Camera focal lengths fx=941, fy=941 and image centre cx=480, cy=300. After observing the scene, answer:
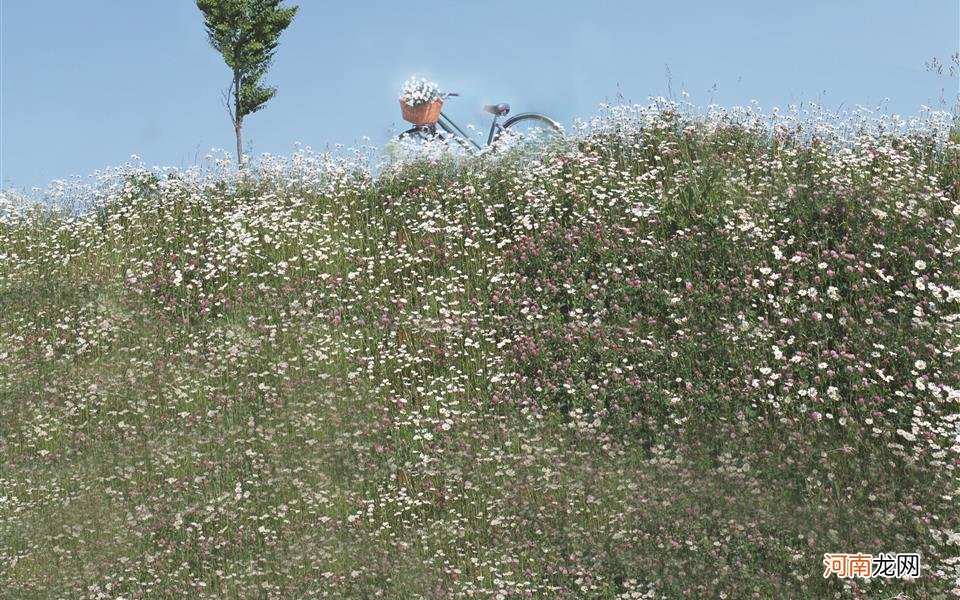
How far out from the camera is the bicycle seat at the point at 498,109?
17.8 meters

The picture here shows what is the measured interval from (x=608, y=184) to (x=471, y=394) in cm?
368

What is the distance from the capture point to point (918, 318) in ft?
28.4

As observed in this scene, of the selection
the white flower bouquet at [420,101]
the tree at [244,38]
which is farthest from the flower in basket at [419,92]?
the tree at [244,38]

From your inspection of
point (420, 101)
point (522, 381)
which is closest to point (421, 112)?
point (420, 101)

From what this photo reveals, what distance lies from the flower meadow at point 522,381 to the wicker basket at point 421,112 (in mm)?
4602

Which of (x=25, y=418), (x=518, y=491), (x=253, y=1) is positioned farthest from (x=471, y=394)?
(x=253, y=1)

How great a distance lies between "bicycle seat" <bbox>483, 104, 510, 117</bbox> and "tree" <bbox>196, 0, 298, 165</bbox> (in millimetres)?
9538

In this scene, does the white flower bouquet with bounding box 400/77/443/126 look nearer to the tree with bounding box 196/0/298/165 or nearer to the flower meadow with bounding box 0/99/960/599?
the flower meadow with bounding box 0/99/960/599

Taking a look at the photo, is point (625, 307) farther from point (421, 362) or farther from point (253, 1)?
point (253, 1)

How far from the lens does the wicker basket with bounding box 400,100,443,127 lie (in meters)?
17.6

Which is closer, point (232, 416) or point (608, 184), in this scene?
point (232, 416)

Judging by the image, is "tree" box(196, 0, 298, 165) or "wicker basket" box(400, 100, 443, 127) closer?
"wicker basket" box(400, 100, 443, 127)

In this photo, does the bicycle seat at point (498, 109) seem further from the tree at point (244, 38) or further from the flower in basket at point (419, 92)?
the tree at point (244, 38)

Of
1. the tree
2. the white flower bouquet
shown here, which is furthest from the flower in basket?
the tree
